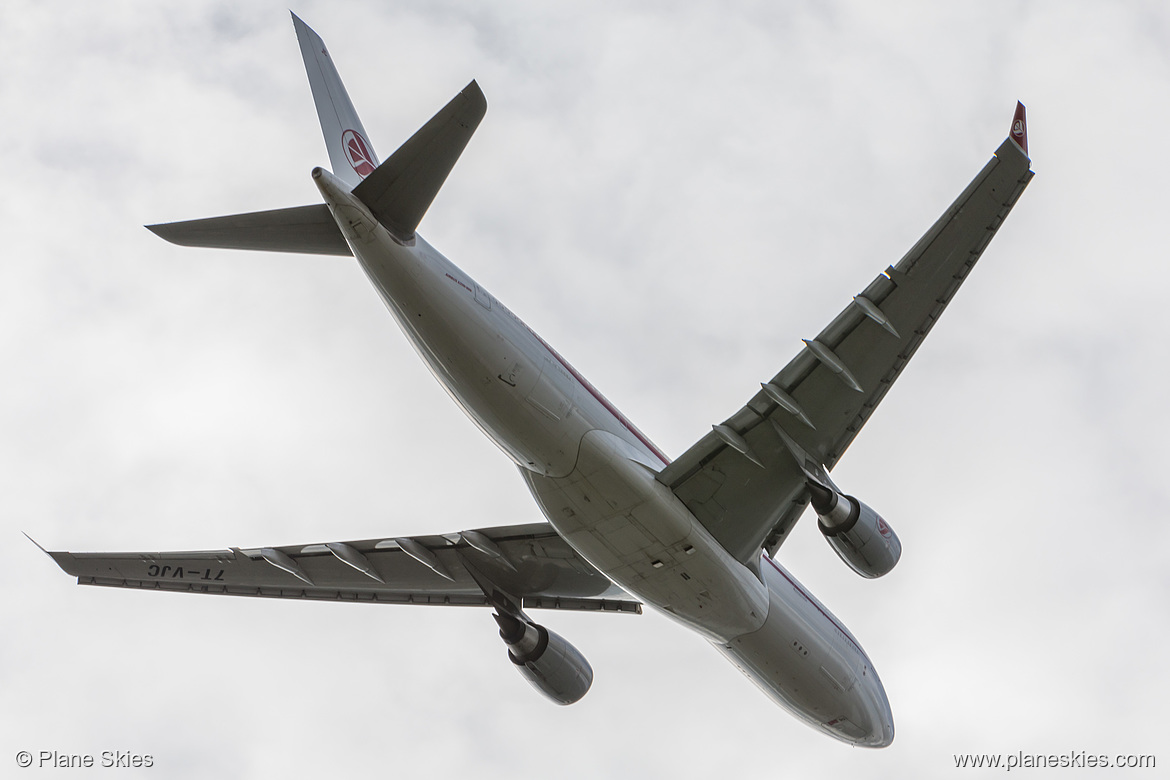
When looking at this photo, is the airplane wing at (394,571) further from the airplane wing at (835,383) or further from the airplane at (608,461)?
the airplane wing at (835,383)

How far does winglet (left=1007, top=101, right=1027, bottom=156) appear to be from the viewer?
1383 centimetres

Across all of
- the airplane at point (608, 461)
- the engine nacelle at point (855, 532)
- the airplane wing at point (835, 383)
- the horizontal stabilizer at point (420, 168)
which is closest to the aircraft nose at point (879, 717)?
the airplane at point (608, 461)

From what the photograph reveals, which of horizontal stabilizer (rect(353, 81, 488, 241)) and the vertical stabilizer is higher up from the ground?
the vertical stabilizer

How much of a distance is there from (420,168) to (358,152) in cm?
450


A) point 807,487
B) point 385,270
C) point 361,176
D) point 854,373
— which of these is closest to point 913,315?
point 854,373

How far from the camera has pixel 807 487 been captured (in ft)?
53.2

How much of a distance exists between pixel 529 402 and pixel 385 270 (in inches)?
99.2

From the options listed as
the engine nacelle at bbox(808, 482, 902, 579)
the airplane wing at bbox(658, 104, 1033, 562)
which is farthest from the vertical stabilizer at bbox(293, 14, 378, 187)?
the engine nacelle at bbox(808, 482, 902, 579)

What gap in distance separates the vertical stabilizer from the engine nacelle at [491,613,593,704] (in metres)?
8.35

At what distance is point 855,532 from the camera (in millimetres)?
16375

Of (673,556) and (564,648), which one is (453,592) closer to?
(564,648)

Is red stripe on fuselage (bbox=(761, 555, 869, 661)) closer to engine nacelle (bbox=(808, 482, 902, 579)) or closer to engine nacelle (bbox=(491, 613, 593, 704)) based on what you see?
engine nacelle (bbox=(808, 482, 902, 579))

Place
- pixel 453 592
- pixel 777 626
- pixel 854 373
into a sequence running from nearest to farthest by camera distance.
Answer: pixel 854 373, pixel 777 626, pixel 453 592

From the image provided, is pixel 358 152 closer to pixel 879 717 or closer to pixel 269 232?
pixel 269 232
